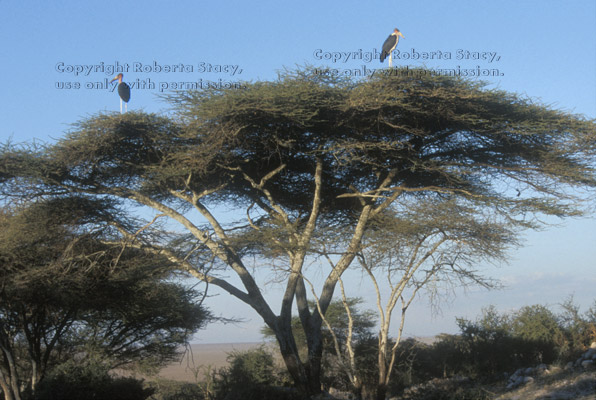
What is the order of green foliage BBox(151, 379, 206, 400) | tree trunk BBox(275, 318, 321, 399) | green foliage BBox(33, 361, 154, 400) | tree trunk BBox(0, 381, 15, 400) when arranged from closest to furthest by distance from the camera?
green foliage BBox(33, 361, 154, 400), tree trunk BBox(275, 318, 321, 399), tree trunk BBox(0, 381, 15, 400), green foliage BBox(151, 379, 206, 400)

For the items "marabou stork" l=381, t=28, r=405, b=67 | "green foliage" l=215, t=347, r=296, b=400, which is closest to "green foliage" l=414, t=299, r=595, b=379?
"green foliage" l=215, t=347, r=296, b=400

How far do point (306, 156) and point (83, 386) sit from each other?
5.76 m

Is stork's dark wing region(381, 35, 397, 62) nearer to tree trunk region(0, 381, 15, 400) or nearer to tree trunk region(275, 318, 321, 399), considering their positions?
tree trunk region(275, 318, 321, 399)

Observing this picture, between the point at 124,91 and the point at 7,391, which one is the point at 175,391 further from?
the point at 124,91

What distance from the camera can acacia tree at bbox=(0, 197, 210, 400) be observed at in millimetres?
12711

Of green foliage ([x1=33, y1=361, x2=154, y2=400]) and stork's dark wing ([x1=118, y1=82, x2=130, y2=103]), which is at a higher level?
stork's dark wing ([x1=118, y1=82, x2=130, y2=103])

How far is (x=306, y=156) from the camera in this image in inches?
487

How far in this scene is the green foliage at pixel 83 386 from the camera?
10188 millimetres

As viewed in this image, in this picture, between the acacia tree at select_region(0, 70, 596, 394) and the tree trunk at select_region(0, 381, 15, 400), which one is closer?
the acacia tree at select_region(0, 70, 596, 394)

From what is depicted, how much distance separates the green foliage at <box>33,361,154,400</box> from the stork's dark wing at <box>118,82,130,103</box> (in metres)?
5.20

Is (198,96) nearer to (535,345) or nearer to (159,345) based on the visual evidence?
→ (159,345)

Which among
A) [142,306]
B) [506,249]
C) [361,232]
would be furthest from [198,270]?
[506,249]

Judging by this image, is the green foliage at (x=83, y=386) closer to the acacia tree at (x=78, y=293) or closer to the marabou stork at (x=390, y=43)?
the acacia tree at (x=78, y=293)

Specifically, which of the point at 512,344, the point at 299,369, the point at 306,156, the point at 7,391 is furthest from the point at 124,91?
the point at 512,344
